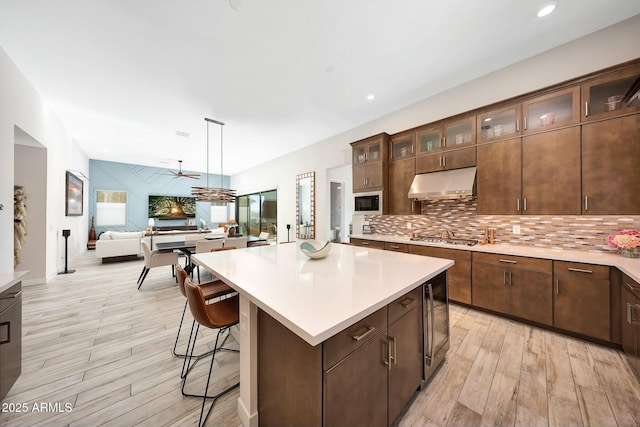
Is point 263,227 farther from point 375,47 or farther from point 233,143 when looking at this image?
point 375,47

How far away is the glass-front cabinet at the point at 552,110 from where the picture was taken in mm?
2291

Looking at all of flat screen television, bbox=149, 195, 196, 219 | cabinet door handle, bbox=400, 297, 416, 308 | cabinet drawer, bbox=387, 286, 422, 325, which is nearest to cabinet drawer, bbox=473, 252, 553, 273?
cabinet drawer, bbox=387, 286, 422, 325

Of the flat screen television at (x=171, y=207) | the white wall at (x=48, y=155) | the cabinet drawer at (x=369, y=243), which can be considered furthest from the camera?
the flat screen television at (x=171, y=207)

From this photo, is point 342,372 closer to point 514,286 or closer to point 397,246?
point 514,286

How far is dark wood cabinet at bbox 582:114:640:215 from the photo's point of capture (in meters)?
2.04

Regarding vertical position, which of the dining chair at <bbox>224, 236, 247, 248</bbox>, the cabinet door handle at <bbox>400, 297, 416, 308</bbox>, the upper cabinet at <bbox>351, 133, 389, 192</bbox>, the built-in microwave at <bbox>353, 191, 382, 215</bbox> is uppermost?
the upper cabinet at <bbox>351, 133, 389, 192</bbox>

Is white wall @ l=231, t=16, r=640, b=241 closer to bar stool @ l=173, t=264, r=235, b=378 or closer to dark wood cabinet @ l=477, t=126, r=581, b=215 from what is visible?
dark wood cabinet @ l=477, t=126, r=581, b=215

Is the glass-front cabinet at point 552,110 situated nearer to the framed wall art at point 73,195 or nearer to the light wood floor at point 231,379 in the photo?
the light wood floor at point 231,379

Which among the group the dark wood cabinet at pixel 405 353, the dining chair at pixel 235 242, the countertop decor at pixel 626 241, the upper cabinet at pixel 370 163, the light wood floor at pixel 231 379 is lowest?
the light wood floor at pixel 231 379

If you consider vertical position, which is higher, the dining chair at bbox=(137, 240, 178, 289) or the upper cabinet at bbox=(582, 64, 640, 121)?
the upper cabinet at bbox=(582, 64, 640, 121)

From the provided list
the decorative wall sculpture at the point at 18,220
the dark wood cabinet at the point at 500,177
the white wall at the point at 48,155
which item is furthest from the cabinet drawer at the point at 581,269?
the decorative wall sculpture at the point at 18,220

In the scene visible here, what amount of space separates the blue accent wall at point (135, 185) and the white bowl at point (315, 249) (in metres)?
9.10

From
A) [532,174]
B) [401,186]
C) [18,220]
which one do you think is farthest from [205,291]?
[18,220]

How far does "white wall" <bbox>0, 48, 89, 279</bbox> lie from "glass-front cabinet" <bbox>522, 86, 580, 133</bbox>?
19.5 feet
